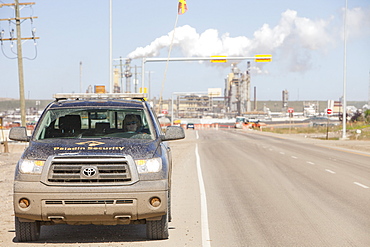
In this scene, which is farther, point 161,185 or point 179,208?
point 179,208

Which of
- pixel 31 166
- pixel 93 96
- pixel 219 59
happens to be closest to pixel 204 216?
pixel 93 96

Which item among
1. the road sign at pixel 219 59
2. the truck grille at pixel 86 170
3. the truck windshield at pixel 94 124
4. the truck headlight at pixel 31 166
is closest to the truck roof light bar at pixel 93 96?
the truck windshield at pixel 94 124

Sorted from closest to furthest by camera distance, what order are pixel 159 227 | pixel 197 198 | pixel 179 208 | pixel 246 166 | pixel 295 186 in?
pixel 159 227 < pixel 179 208 < pixel 197 198 < pixel 295 186 < pixel 246 166

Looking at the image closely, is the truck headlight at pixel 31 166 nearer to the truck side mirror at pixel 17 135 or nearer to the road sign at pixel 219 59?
the truck side mirror at pixel 17 135

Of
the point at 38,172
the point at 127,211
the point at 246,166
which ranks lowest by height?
the point at 246,166

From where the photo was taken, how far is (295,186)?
1459 centimetres

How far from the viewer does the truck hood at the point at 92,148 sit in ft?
23.5

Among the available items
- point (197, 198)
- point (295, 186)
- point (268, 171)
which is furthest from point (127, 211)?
point (268, 171)

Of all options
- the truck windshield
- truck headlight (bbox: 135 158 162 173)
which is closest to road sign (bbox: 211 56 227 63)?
the truck windshield

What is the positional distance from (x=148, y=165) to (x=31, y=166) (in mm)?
1441

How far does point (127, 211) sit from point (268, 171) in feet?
40.6

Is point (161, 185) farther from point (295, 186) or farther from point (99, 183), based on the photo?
point (295, 186)

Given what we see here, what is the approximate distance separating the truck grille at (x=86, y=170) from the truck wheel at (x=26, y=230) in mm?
921

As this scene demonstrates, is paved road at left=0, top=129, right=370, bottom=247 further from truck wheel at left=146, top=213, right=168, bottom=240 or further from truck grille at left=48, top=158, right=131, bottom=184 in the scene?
truck grille at left=48, top=158, right=131, bottom=184
